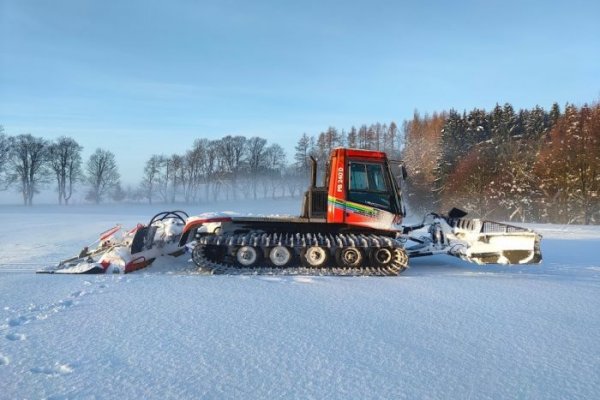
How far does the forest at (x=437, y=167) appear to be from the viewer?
1457 inches

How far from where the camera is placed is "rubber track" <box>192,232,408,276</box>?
8.65 m

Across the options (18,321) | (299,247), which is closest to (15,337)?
(18,321)

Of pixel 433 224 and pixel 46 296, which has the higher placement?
pixel 433 224

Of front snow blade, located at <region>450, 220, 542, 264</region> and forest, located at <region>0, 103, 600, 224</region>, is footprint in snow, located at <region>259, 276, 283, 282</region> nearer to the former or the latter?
front snow blade, located at <region>450, 220, 542, 264</region>

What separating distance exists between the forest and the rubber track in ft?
48.4

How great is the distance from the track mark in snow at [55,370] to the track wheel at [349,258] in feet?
20.0

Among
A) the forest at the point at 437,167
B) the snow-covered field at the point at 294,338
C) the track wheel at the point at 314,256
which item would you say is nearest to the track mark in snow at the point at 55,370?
the snow-covered field at the point at 294,338

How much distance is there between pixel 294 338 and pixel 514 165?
144ft

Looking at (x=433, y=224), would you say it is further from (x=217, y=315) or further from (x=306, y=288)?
(x=217, y=315)

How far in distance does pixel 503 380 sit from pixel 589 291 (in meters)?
4.81

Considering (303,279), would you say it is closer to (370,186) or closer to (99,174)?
(370,186)

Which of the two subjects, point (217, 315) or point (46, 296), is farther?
point (46, 296)

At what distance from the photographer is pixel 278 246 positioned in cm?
902

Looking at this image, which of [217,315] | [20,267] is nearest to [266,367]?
[217,315]
